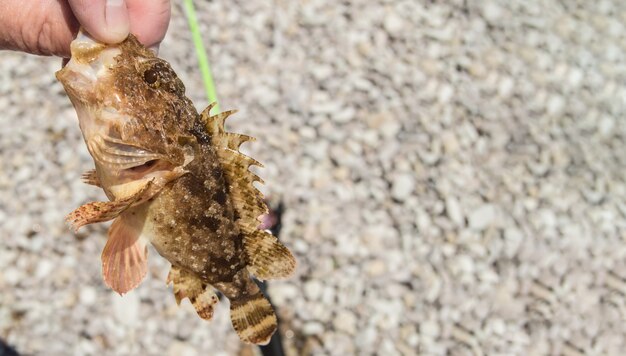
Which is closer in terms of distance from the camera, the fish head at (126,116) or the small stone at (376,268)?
the fish head at (126,116)

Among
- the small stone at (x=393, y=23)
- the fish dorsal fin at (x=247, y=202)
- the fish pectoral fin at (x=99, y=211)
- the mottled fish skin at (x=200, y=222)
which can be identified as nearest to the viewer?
the fish pectoral fin at (x=99, y=211)

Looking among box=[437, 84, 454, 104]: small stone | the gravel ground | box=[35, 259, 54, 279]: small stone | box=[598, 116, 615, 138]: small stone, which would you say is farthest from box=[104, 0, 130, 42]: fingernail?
box=[598, 116, 615, 138]: small stone

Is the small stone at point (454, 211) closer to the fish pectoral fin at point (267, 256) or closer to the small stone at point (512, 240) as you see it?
the small stone at point (512, 240)

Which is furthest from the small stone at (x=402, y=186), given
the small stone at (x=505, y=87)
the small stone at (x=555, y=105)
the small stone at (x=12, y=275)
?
the small stone at (x=12, y=275)

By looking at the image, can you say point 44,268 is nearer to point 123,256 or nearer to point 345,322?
point 345,322

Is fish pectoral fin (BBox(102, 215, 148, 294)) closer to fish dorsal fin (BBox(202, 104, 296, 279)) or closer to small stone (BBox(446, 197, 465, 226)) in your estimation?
fish dorsal fin (BBox(202, 104, 296, 279))

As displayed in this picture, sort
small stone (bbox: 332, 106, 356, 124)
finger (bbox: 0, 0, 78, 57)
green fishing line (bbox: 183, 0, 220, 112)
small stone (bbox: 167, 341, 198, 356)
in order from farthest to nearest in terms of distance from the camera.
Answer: small stone (bbox: 332, 106, 356, 124), small stone (bbox: 167, 341, 198, 356), green fishing line (bbox: 183, 0, 220, 112), finger (bbox: 0, 0, 78, 57)
